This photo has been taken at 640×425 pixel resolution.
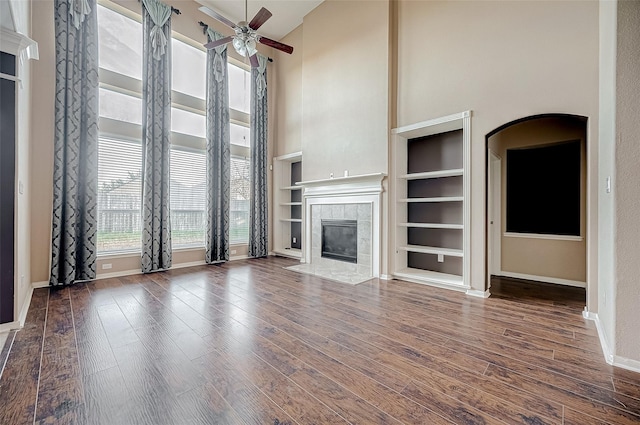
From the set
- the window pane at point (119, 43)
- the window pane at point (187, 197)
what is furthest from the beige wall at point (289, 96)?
the window pane at point (119, 43)

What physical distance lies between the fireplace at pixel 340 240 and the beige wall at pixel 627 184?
3310 millimetres

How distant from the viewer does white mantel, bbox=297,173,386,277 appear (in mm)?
4539

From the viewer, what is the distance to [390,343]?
226 centimetres

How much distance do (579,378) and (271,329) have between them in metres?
2.23

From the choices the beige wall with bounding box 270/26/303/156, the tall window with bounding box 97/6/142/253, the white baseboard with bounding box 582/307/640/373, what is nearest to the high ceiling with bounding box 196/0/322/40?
the beige wall with bounding box 270/26/303/156

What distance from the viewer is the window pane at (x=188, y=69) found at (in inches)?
206

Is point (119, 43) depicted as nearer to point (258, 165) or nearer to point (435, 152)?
point (258, 165)

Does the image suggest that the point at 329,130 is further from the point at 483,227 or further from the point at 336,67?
the point at 483,227

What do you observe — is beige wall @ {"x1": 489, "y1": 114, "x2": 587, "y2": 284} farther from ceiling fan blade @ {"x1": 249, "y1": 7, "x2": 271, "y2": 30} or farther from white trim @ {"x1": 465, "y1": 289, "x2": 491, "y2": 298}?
ceiling fan blade @ {"x1": 249, "y1": 7, "x2": 271, "y2": 30}

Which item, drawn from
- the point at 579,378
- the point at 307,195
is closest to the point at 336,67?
the point at 307,195

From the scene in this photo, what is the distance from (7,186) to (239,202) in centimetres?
391

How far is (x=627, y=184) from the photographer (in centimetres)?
193

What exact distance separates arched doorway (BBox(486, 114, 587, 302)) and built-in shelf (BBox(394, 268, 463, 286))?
0.54m

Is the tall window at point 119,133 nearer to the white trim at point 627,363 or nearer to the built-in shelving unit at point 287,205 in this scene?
the built-in shelving unit at point 287,205
